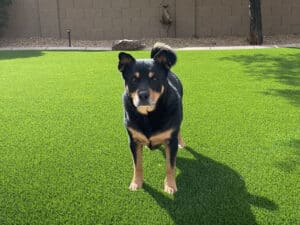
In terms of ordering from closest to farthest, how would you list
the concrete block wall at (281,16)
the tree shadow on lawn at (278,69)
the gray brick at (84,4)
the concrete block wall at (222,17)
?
the tree shadow on lawn at (278,69) < the concrete block wall at (281,16) < the concrete block wall at (222,17) < the gray brick at (84,4)

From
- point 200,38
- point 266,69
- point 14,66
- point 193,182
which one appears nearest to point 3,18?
point 14,66

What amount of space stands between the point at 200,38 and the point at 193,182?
35.9ft

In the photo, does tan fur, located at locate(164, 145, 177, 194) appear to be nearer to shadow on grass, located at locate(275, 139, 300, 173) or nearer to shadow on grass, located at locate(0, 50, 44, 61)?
shadow on grass, located at locate(275, 139, 300, 173)

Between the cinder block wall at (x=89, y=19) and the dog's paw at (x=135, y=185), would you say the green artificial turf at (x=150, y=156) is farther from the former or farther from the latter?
the cinder block wall at (x=89, y=19)

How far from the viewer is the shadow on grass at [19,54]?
10685mm

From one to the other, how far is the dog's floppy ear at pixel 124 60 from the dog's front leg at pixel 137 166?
2.39 feet

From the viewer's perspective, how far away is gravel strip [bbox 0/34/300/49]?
12.6m

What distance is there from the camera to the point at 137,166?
341cm

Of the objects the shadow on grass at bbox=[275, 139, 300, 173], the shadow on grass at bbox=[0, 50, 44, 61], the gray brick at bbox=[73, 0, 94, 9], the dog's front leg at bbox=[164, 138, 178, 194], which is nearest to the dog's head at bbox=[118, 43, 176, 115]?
the dog's front leg at bbox=[164, 138, 178, 194]

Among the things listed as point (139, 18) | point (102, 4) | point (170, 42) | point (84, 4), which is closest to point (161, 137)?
point (170, 42)

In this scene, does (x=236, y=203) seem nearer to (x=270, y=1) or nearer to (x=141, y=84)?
(x=141, y=84)

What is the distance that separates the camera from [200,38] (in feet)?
45.3

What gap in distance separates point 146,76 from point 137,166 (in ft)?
3.17

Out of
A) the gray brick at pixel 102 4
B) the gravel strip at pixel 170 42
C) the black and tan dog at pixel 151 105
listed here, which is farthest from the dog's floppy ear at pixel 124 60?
the gray brick at pixel 102 4
